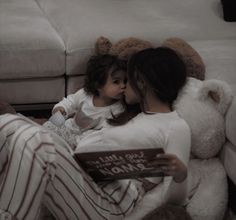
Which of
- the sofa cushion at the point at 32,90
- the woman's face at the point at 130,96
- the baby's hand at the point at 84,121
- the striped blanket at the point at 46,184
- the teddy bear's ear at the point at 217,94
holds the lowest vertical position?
the sofa cushion at the point at 32,90

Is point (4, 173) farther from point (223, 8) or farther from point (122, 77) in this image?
point (223, 8)

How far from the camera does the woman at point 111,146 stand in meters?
1.26

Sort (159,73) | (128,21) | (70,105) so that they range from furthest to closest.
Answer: (128,21), (70,105), (159,73)

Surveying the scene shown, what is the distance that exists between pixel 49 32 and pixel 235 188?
97 centimetres

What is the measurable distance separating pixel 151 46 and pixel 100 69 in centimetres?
23

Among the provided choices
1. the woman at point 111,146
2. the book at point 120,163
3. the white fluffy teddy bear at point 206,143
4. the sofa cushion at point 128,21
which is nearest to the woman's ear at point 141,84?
the woman at point 111,146

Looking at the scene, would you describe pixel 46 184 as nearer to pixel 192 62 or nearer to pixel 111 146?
pixel 111 146

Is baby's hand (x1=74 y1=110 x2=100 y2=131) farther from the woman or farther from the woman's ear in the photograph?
the woman's ear

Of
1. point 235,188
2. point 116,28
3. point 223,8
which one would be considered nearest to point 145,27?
point 116,28

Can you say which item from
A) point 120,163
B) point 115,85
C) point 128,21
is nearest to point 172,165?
point 120,163

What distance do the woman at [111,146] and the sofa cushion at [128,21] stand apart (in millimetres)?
483

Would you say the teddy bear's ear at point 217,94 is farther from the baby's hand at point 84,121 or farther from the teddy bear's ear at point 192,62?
the baby's hand at point 84,121

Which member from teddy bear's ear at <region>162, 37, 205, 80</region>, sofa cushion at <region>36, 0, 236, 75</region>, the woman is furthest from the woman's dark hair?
sofa cushion at <region>36, 0, 236, 75</region>

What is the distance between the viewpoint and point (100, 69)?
1765 millimetres
